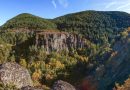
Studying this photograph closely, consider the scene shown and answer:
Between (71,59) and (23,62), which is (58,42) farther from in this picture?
(23,62)

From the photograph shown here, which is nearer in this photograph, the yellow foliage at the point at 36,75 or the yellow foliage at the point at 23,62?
the yellow foliage at the point at 36,75

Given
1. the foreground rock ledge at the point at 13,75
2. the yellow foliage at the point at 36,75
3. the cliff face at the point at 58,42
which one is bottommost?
the yellow foliage at the point at 36,75

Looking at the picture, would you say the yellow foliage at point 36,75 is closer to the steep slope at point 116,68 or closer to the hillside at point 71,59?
the hillside at point 71,59

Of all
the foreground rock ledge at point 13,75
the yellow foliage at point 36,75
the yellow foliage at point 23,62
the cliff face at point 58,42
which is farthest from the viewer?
the cliff face at point 58,42

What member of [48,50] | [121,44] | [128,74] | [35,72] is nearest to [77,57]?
[48,50]

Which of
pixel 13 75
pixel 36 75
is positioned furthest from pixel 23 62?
pixel 13 75

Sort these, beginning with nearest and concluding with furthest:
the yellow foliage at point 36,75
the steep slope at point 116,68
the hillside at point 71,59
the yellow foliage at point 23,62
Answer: the steep slope at point 116,68 → the hillside at point 71,59 → the yellow foliage at point 36,75 → the yellow foliage at point 23,62

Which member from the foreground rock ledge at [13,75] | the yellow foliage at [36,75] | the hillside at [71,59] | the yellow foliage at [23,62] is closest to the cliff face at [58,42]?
the hillside at [71,59]

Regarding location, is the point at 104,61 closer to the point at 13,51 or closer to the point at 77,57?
the point at 77,57
